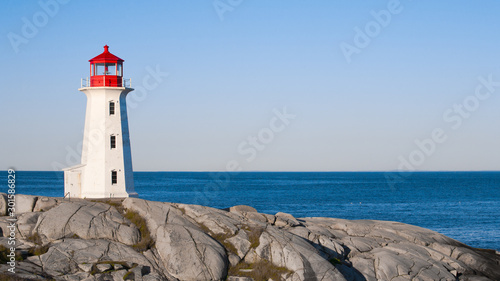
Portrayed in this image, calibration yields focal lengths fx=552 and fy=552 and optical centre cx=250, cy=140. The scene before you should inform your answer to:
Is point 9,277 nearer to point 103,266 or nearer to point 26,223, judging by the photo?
point 103,266

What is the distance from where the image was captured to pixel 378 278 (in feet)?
91.6

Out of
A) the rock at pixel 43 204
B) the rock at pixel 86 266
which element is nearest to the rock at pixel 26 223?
the rock at pixel 43 204

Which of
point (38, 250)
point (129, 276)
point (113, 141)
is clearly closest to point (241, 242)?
point (129, 276)

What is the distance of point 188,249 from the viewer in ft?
85.4

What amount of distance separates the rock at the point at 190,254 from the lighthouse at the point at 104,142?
1039cm

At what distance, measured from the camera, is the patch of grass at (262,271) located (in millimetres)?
→ 25656

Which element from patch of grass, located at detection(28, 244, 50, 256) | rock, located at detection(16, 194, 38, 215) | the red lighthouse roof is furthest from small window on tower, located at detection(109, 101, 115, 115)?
patch of grass, located at detection(28, 244, 50, 256)

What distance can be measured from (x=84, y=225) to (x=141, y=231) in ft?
Answer: 9.17

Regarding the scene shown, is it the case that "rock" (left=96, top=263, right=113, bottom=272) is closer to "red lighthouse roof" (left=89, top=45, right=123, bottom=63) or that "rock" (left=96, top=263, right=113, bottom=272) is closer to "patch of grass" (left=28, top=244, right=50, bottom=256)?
"patch of grass" (left=28, top=244, right=50, bottom=256)

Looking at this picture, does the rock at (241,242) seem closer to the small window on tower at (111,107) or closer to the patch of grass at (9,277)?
the patch of grass at (9,277)

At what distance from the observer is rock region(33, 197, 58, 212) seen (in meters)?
29.6

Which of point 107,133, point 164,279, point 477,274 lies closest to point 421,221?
point 477,274

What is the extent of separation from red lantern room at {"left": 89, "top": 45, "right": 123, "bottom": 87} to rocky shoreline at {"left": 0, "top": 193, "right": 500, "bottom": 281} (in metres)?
9.42

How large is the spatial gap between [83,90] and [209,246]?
1644 centimetres
